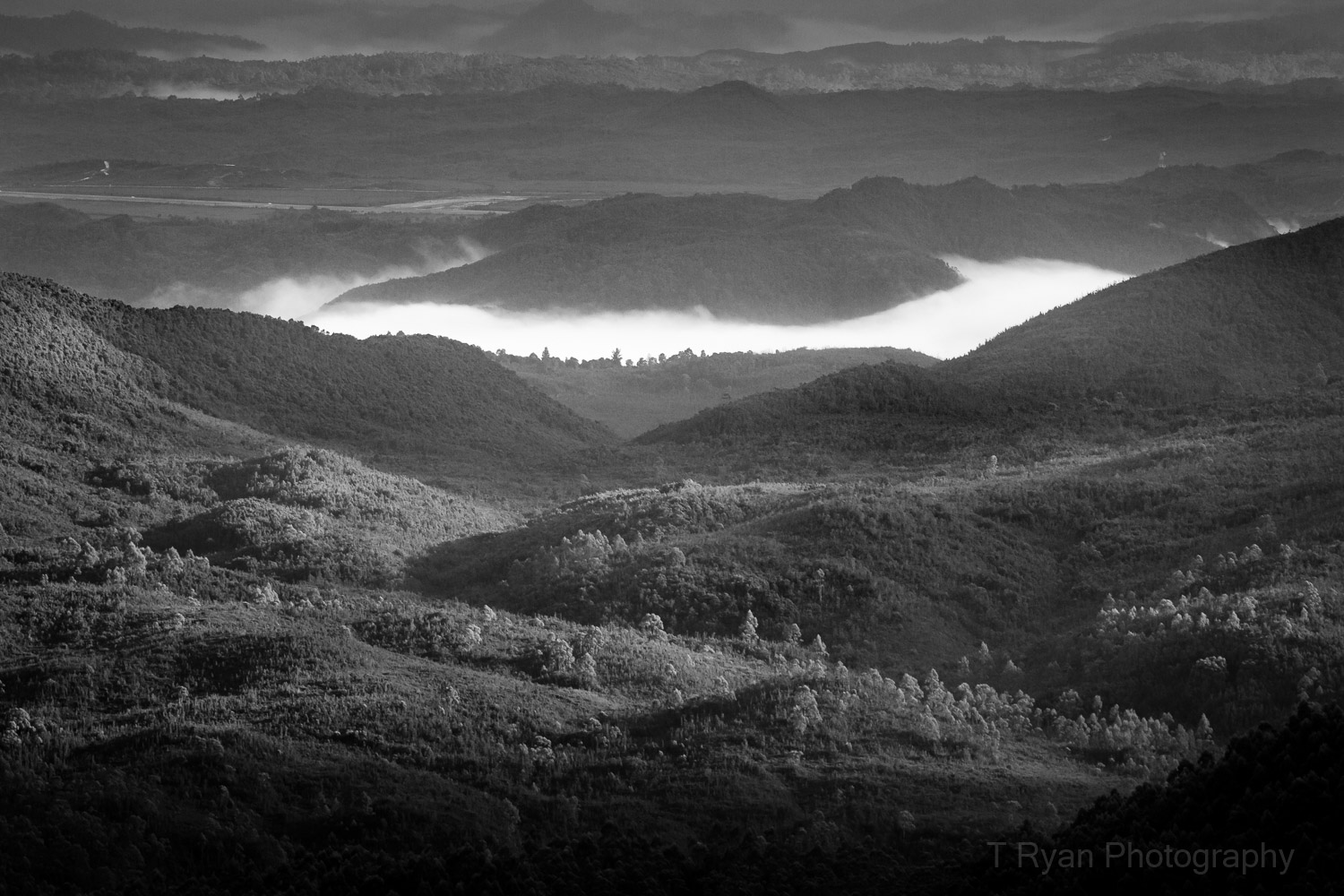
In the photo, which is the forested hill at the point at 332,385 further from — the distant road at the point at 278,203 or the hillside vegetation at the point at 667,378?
the distant road at the point at 278,203

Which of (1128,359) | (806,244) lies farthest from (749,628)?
(806,244)

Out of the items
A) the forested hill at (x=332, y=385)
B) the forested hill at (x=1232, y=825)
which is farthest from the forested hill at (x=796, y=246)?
the forested hill at (x=1232, y=825)

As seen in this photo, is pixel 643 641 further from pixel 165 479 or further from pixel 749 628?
pixel 165 479

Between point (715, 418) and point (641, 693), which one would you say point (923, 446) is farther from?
point (641, 693)

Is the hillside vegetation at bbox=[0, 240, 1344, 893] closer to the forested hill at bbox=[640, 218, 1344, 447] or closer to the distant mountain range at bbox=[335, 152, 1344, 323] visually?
the forested hill at bbox=[640, 218, 1344, 447]

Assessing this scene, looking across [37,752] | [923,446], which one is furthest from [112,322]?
[37,752]

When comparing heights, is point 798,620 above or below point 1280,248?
below

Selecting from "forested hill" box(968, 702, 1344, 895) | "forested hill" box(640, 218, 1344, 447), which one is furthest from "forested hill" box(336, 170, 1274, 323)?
"forested hill" box(968, 702, 1344, 895)
